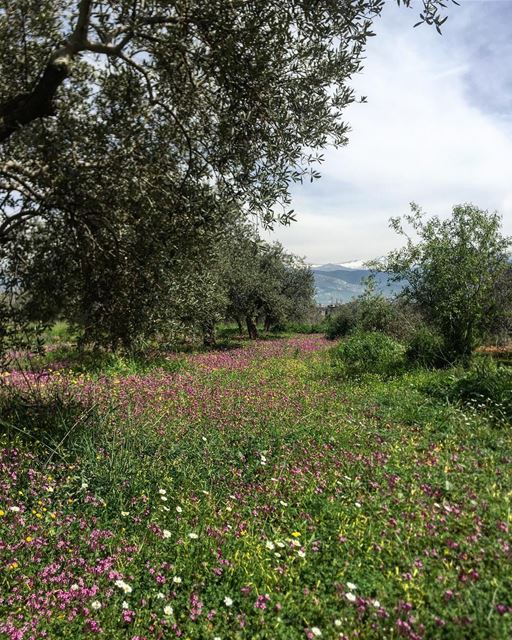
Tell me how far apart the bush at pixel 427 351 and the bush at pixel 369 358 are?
57 centimetres

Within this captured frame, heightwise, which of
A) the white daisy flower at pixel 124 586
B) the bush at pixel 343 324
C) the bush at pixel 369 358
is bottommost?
the white daisy flower at pixel 124 586

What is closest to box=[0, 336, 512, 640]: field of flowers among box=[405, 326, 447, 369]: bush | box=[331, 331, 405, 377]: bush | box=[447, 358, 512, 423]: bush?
box=[447, 358, 512, 423]: bush

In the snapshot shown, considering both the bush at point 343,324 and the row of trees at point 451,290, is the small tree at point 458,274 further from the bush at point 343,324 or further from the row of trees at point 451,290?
the bush at point 343,324

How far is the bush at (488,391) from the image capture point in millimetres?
8836

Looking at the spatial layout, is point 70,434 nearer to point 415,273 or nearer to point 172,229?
point 172,229

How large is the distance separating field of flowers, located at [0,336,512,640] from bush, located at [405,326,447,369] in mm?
8262

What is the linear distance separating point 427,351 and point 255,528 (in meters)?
14.2

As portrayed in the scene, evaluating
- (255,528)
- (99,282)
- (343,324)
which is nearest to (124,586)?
(255,528)

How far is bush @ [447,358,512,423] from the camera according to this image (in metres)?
8.84

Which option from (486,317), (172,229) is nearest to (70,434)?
(172,229)

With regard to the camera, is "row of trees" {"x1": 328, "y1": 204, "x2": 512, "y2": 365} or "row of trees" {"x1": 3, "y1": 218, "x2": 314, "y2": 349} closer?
"row of trees" {"x1": 3, "y1": 218, "x2": 314, "y2": 349}

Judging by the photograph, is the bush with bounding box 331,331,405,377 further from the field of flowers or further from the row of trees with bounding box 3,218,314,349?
the row of trees with bounding box 3,218,314,349

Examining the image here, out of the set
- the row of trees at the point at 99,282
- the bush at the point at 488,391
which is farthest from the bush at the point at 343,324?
the row of trees at the point at 99,282

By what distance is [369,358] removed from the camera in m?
18.2
